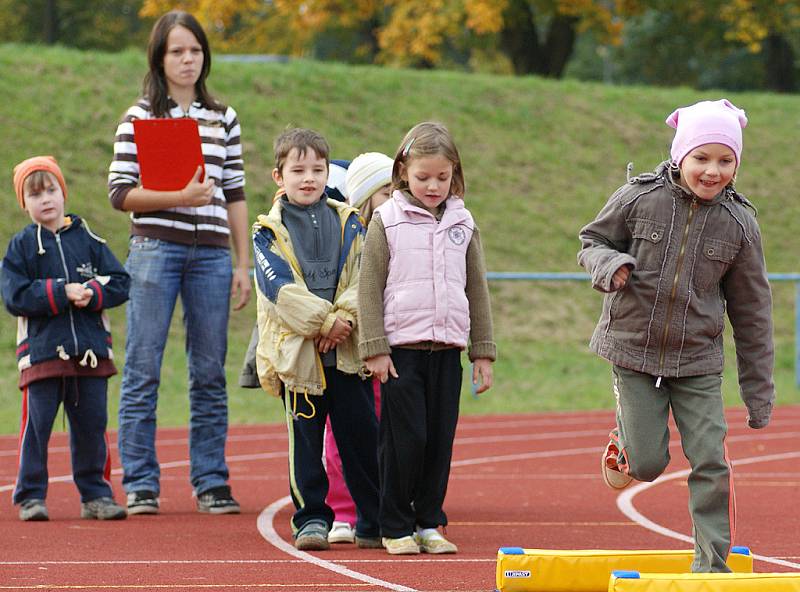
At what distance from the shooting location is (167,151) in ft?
26.1

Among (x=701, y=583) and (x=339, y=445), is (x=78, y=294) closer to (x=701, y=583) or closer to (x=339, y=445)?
(x=339, y=445)

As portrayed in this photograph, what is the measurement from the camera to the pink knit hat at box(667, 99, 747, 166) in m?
5.61

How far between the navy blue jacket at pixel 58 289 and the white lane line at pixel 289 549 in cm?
118

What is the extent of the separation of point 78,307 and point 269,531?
4.92ft

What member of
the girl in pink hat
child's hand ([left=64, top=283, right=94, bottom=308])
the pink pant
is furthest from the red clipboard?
the girl in pink hat

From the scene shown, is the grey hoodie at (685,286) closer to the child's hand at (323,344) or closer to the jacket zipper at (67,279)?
the child's hand at (323,344)

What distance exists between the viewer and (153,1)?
32031 millimetres

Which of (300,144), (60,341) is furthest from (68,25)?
(300,144)

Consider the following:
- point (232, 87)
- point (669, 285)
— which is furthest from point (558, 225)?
point (669, 285)

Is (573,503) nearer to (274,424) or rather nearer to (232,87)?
(274,424)

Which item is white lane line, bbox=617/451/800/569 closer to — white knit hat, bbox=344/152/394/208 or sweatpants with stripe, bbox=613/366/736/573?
sweatpants with stripe, bbox=613/366/736/573

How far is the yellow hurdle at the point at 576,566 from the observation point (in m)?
5.41

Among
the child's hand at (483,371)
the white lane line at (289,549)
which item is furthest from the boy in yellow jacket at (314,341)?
the child's hand at (483,371)

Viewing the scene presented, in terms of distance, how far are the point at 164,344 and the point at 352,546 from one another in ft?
5.82
